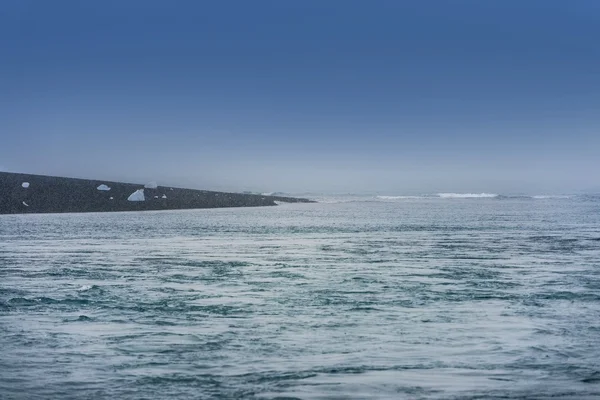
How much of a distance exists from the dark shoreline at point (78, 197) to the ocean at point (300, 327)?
40.0 metres

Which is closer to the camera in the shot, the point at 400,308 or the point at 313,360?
the point at 313,360

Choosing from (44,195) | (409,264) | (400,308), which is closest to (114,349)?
(400,308)

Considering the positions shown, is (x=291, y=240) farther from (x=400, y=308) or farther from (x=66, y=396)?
(x=66, y=396)

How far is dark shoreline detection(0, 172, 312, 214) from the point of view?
5882cm

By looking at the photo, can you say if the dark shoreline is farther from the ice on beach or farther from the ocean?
the ocean

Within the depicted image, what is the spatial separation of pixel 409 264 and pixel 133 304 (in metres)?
8.42

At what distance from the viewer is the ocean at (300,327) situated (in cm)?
727

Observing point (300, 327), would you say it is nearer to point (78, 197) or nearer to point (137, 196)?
point (78, 197)

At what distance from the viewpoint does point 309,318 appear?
10.8 meters

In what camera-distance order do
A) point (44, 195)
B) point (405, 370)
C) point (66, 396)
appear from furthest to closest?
1. point (44, 195)
2. point (405, 370)
3. point (66, 396)

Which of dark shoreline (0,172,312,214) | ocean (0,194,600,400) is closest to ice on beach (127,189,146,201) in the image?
dark shoreline (0,172,312,214)

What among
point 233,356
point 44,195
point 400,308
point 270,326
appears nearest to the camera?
point 233,356

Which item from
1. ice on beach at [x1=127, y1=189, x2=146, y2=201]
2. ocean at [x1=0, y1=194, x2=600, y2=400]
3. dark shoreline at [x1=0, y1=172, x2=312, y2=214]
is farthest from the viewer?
ice on beach at [x1=127, y1=189, x2=146, y2=201]

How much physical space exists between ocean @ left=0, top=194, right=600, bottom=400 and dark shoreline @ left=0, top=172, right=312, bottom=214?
40039mm
